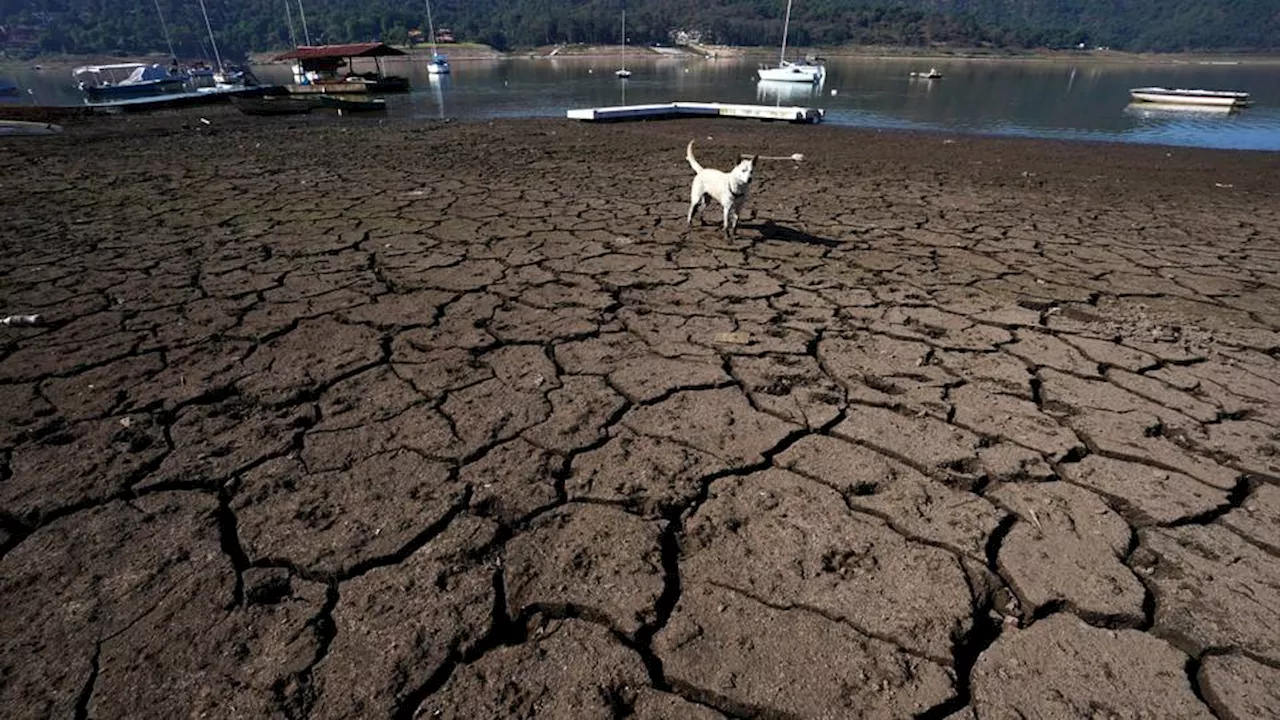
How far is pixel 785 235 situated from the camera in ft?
17.4

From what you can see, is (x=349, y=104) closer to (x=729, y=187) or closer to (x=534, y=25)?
(x=729, y=187)

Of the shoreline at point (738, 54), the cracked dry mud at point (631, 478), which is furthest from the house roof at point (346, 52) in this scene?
the shoreline at point (738, 54)

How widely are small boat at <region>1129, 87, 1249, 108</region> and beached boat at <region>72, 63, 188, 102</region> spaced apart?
45570 mm

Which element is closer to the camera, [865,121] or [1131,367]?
[1131,367]

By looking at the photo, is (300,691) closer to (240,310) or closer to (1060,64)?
(240,310)

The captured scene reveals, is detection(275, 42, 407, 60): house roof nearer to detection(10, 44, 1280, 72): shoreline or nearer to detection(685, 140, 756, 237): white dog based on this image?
detection(685, 140, 756, 237): white dog

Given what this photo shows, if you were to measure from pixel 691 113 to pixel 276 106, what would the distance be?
11558 millimetres

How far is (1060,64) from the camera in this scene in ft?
303

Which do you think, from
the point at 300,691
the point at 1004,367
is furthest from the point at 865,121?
the point at 300,691

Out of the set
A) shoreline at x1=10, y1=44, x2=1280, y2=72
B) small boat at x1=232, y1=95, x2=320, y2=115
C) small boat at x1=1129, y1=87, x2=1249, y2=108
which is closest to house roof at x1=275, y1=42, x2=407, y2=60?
small boat at x1=232, y1=95, x2=320, y2=115

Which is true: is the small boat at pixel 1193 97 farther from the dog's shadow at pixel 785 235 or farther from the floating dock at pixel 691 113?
the dog's shadow at pixel 785 235

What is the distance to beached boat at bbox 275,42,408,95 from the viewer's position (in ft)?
64.1

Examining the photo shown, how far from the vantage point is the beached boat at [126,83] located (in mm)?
21297

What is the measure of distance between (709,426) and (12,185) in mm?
9223
